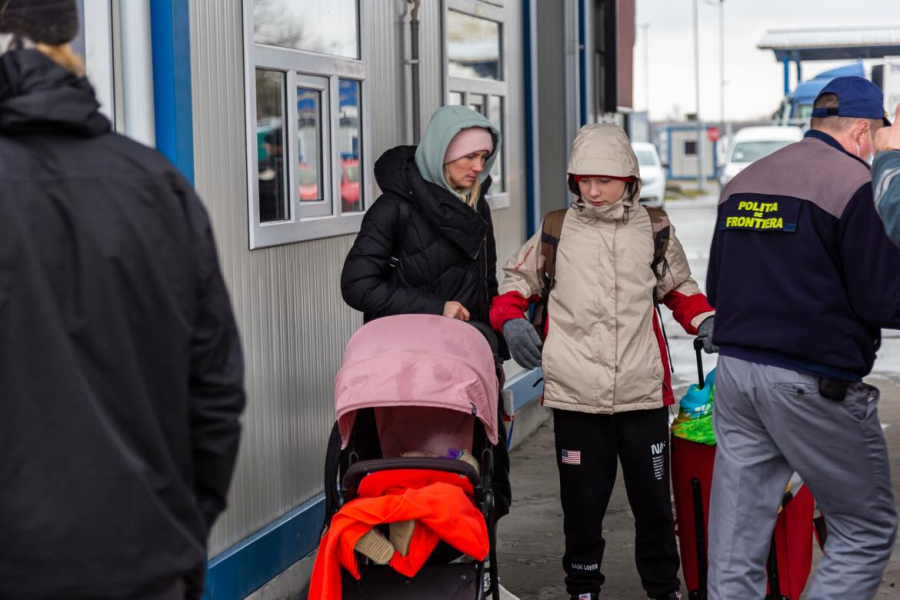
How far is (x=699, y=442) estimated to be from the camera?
176 inches

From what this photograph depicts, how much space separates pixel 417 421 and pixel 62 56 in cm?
233

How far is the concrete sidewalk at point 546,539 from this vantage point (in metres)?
5.32

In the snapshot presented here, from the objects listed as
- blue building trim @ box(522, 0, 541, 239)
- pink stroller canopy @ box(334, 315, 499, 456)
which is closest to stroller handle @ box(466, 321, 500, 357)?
pink stroller canopy @ box(334, 315, 499, 456)

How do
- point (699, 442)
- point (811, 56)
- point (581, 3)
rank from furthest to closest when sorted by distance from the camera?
point (811, 56) → point (581, 3) → point (699, 442)

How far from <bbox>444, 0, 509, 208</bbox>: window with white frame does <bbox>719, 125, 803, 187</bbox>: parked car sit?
22761mm

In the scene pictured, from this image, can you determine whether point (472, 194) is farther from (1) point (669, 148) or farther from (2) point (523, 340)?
(1) point (669, 148)

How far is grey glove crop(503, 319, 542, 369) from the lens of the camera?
4.59m

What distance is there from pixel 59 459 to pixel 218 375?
0.33 m

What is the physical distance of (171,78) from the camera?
3.90 metres

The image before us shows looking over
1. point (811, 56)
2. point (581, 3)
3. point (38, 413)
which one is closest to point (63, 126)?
point (38, 413)

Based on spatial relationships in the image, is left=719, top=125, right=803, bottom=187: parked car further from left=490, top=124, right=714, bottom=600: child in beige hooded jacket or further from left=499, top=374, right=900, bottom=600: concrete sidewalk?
left=490, top=124, right=714, bottom=600: child in beige hooded jacket

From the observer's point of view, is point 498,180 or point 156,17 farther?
point 498,180

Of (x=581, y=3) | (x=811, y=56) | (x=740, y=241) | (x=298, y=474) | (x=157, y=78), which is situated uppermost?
(x=811, y=56)

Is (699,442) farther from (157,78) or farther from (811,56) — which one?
(811,56)
